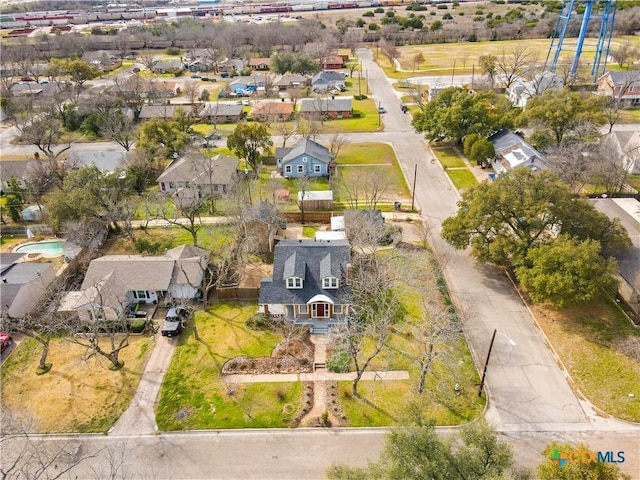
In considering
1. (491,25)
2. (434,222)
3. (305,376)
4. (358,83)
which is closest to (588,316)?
(434,222)

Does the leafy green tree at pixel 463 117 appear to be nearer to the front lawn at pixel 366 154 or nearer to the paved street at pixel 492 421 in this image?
the front lawn at pixel 366 154

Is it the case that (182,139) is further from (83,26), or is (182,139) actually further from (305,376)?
(83,26)

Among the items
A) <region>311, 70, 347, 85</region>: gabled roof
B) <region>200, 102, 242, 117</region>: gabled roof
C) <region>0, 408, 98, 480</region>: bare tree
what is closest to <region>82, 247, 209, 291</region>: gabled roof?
<region>0, 408, 98, 480</region>: bare tree

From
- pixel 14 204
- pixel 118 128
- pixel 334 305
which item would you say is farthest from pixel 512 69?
pixel 14 204

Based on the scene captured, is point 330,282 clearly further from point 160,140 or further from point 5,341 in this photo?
point 160,140

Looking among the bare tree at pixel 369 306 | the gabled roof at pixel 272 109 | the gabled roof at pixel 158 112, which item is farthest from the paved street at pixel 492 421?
the gabled roof at pixel 158 112

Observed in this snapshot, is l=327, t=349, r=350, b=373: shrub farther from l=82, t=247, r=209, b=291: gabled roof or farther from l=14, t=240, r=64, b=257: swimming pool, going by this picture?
l=14, t=240, r=64, b=257: swimming pool
